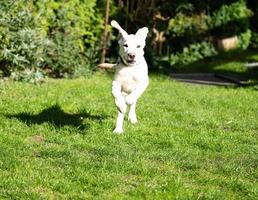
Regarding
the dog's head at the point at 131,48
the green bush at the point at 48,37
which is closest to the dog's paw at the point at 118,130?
the dog's head at the point at 131,48

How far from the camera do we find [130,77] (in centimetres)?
742

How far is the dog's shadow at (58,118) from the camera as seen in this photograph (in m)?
7.96

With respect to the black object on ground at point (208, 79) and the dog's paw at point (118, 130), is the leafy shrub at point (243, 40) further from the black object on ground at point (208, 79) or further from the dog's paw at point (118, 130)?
the dog's paw at point (118, 130)

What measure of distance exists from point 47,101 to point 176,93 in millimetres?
3238

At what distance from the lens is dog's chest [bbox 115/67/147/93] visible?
7.40 metres

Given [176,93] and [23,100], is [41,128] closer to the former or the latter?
[23,100]

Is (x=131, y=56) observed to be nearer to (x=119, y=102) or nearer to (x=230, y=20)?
(x=119, y=102)

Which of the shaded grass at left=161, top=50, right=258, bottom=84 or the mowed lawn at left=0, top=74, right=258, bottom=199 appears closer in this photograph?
the mowed lawn at left=0, top=74, right=258, bottom=199

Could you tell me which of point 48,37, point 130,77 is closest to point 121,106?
point 130,77

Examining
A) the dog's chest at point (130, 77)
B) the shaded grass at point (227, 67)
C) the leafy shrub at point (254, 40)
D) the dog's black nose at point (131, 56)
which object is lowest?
the shaded grass at point (227, 67)

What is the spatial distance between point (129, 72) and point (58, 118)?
61.8 inches

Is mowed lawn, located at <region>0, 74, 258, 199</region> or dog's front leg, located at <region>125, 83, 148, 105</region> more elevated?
dog's front leg, located at <region>125, 83, 148, 105</region>

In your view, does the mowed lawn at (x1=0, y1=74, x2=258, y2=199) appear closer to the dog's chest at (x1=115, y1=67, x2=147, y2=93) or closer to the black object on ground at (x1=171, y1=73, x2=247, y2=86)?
the dog's chest at (x1=115, y1=67, x2=147, y2=93)

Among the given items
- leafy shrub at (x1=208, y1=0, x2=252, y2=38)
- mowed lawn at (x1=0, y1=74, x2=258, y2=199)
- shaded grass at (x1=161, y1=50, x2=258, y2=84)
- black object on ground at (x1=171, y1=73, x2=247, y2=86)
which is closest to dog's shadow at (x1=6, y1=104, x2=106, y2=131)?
mowed lawn at (x1=0, y1=74, x2=258, y2=199)
